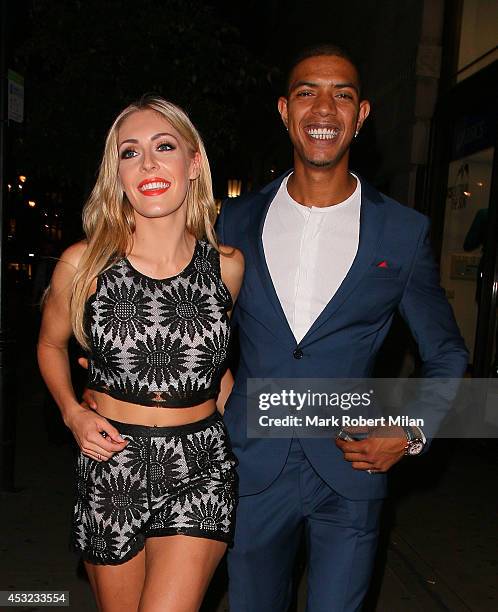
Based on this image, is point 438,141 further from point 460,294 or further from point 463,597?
point 463,597

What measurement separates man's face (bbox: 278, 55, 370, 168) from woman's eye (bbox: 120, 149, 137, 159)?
63 cm

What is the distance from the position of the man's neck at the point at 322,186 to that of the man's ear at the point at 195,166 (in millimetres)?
399

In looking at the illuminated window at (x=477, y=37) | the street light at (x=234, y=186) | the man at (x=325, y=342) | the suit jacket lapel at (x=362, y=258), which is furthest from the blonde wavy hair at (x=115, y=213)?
the street light at (x=234, y=186)

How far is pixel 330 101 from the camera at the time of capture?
2785mm

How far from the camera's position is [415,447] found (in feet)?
8.22

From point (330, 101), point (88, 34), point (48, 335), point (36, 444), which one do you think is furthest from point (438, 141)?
point (48, 335)

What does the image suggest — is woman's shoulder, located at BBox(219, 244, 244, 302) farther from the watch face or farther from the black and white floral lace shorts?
the watch face

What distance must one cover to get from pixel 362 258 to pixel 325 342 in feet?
1.12

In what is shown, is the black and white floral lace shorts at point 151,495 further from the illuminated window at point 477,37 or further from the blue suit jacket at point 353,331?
the illuminated window at point 477,37

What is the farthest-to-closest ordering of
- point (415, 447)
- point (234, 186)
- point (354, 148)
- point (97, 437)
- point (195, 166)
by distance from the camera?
1. point (234, 186)
2. point (354, 148)
3. point (195, 166)
4. point (415, 447)
5. point (97, 437)

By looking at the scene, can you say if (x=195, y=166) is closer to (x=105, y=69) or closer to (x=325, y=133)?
(x=325, y=133)

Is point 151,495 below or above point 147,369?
below

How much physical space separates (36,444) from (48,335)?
4831mm

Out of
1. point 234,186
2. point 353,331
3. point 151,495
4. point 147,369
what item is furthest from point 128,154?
point 234,186
